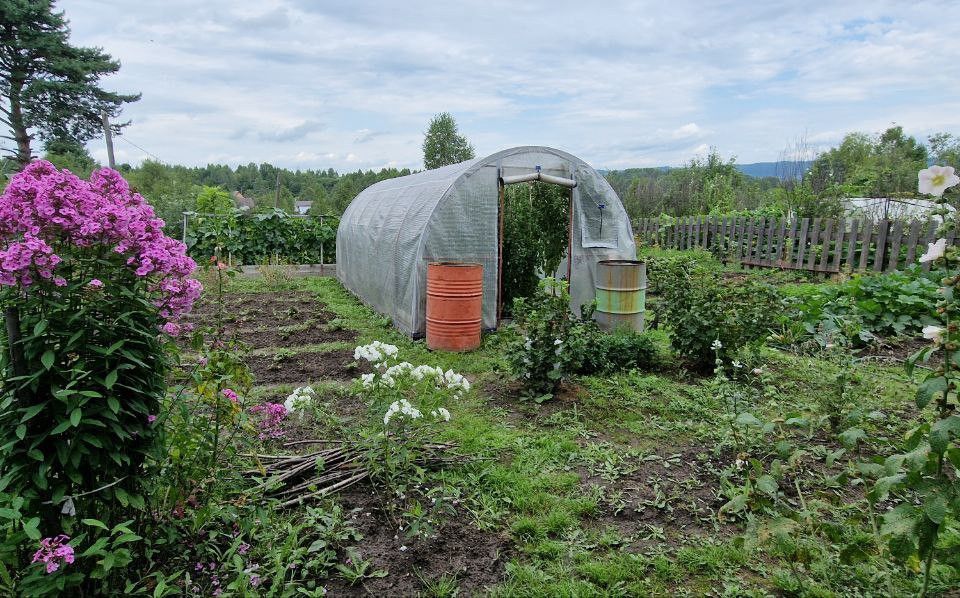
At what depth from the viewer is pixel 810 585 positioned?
252 cm

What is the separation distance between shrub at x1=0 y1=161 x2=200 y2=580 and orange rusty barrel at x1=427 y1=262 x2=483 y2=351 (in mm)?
4446

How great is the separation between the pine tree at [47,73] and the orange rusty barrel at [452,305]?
15.9m

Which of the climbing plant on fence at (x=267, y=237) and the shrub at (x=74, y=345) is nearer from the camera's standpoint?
the shrub at (x=74, y=345)

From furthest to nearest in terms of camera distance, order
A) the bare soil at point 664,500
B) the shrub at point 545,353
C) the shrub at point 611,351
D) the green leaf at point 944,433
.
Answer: the shrub at point 611,351
the shrub at point 545,353
the bare soil at point 664,500
the green leaf at point 944,433

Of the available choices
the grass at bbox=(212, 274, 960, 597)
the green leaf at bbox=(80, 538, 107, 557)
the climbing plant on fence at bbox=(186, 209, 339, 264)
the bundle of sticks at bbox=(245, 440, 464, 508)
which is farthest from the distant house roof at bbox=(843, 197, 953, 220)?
the green leaf at bbox=(80, 538, 107, 557)

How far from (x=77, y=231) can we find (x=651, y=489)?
127 inches

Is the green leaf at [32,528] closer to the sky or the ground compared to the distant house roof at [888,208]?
closer to the ground

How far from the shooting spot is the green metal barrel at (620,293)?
6.71m

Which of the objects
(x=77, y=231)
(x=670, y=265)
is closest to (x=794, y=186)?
(x=670, y=265)

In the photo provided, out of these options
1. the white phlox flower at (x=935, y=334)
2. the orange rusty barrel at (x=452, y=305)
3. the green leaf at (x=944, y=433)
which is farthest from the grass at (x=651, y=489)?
the orange rusty barrel at (x=452, y=305)

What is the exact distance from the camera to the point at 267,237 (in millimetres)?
14625

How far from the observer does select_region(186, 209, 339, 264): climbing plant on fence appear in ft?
45.9

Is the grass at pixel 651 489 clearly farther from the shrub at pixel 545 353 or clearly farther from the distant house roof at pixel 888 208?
the distant house roof at pixel 888 208

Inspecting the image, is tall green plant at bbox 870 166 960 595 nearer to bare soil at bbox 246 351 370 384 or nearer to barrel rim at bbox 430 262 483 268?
Result: bare soil at bbox 246 351 370 384
